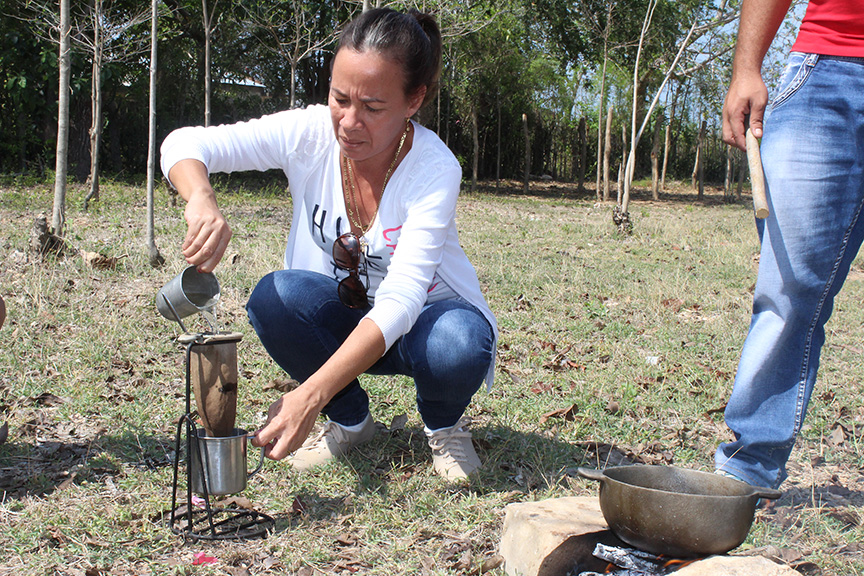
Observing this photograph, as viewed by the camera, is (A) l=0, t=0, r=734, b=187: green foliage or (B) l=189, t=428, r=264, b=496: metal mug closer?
(B) l=189, t=428, r=264, b=496: metal mug

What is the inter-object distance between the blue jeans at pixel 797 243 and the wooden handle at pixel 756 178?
0.13 meters

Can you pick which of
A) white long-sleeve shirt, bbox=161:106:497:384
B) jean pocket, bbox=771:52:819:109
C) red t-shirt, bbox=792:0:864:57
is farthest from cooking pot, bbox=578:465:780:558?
red t-shirt, bbox=792:0:864:57

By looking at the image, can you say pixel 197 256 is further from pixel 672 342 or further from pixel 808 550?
pixel 672 342

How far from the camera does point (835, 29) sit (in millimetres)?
2342

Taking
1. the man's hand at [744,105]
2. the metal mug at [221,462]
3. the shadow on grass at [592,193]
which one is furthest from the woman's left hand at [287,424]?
the shadow on grass at [592,193]

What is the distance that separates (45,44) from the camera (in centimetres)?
1719

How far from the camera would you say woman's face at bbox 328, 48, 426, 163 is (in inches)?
99.1

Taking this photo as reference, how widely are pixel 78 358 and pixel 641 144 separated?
30.6m

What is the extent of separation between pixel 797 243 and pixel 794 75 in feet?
1.80

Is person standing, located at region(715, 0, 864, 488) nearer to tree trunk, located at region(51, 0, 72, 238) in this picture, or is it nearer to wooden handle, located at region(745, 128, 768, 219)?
wooden handle, located at region(745, 128, 768, 219)

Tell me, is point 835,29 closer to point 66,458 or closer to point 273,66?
point 66,458

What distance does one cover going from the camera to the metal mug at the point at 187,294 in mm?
2176

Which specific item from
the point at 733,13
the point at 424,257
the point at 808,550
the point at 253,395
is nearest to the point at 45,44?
the point at 733,13

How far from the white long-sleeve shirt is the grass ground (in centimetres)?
65
